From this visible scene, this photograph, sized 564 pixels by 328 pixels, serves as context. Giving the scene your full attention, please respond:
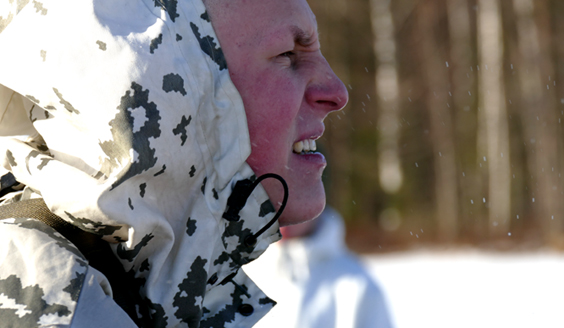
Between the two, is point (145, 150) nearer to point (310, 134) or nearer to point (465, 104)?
point (310, 134)

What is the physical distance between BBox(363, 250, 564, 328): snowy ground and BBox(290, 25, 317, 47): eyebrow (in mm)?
4565

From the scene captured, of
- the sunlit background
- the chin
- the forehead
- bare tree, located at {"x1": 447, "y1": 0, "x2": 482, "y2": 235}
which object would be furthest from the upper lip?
bare tree, located at {"x1": 447, "y1": 0, "x2": 482, "y2": 235}

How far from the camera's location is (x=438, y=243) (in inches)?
548

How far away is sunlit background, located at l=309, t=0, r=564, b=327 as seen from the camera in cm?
1463

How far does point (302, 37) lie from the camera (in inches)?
67.1

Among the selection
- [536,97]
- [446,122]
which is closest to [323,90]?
[446,122]

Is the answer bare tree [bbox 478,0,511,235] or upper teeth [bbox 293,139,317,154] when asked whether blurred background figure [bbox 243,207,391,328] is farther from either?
bare tree [bbox 478,0,511,235]

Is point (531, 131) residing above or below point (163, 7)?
below

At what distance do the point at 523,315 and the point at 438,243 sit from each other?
776cm

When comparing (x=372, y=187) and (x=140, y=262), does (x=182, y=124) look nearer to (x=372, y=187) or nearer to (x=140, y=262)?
(x=140, y=262)

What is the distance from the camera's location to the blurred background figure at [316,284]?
3256 mm

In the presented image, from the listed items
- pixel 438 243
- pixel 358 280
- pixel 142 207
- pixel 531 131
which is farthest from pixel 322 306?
pixel 531 131

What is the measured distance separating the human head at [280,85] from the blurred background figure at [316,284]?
67.2 inches

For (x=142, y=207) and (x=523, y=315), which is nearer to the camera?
(x=142, y=207)
